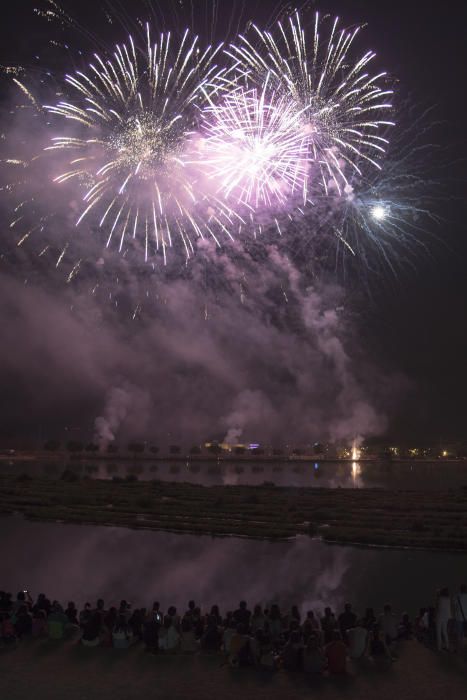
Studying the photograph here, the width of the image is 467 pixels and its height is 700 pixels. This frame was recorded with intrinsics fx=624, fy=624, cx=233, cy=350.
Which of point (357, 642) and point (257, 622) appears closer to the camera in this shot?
point (357, 642)

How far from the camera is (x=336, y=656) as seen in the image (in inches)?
332

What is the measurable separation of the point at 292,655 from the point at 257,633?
75cm

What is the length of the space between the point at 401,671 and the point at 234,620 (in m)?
2.63

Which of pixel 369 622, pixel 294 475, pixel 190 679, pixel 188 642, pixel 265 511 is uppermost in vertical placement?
pixel 294 475

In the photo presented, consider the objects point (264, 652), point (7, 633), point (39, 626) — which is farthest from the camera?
point (39, 626)

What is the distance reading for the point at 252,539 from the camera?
24172mm

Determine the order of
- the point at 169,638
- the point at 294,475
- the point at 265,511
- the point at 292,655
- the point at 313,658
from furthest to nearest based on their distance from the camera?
1. the point at 294,475
2. the point at 265,511
3. the point at 169,638
4. the point at 292,655
5. the point at 313,658

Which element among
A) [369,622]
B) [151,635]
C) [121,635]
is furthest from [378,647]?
[121,635]

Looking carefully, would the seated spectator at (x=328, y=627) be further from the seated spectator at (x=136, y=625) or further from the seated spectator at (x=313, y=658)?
the seated spectator at (x=136, y=625)

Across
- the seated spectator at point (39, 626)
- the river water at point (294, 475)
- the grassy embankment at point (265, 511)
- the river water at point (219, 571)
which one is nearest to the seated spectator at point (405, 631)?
the river water at point (219, 571)

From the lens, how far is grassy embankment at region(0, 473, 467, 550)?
24.5m

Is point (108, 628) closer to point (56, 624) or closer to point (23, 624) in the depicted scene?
point (56, 624)

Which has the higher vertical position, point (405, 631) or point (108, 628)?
point (405, 631)

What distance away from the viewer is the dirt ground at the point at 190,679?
25.4 feet
